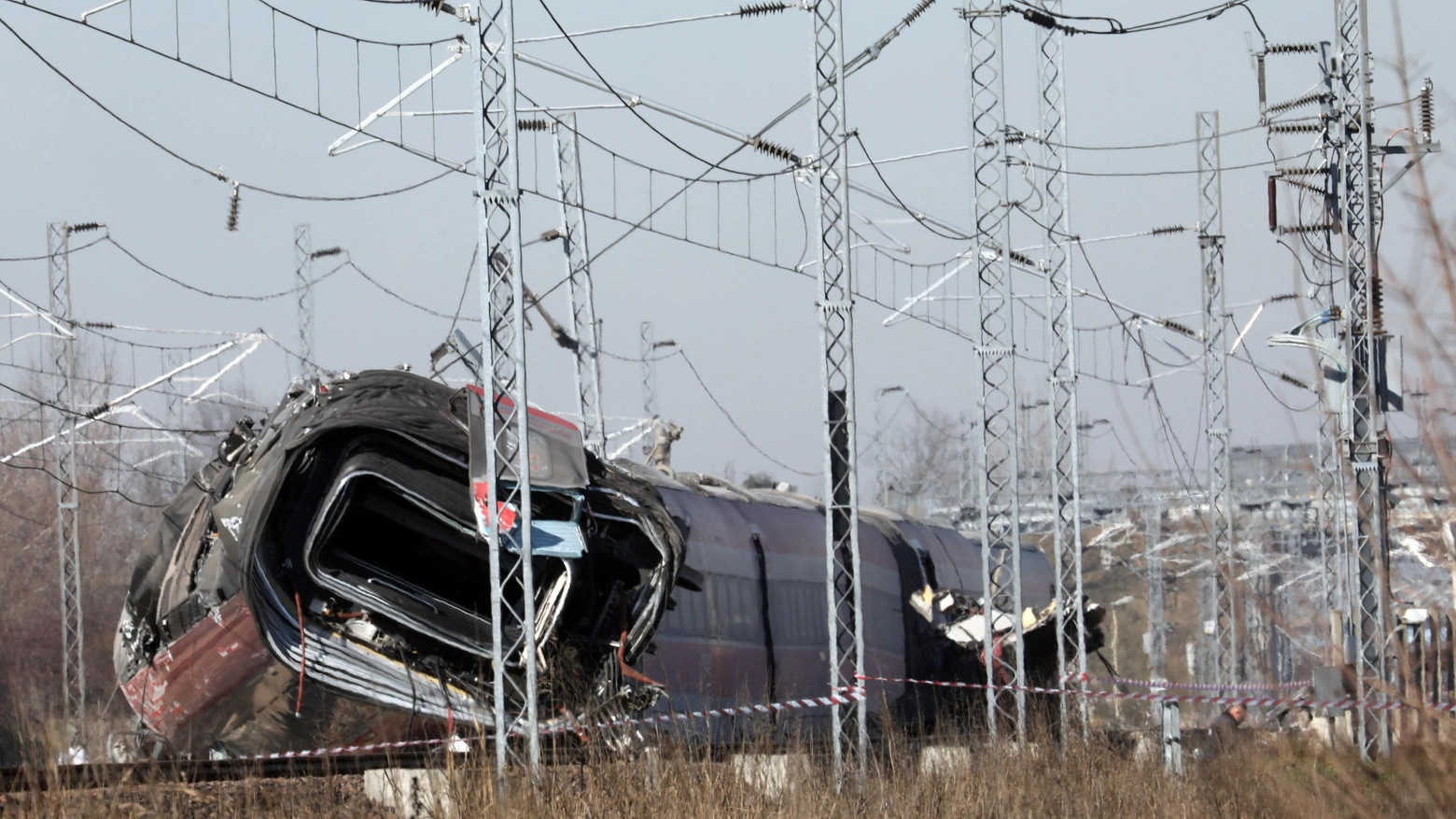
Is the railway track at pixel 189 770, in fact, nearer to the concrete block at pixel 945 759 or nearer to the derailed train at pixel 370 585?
the derailed train at pixel 370 585

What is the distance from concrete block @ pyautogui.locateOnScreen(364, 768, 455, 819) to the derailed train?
0.97 meters

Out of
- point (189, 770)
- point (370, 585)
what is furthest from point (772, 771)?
point (189, 770)

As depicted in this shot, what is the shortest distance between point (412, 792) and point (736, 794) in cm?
219

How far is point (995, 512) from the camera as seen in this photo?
19203mm

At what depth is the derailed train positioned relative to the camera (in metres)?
13.0

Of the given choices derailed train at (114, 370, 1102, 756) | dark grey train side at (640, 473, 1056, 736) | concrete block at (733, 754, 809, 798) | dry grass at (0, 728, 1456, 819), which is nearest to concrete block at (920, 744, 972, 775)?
dry grass at (0, 728, 1456, 819)

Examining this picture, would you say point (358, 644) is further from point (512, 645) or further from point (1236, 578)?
point (1236, 578)

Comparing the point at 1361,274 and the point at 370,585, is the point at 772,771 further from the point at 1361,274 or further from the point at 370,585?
the point at 1361,274

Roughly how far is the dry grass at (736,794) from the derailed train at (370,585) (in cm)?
143

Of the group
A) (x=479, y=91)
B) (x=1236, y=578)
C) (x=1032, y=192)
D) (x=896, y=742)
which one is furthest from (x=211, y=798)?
(x=1032, y=192)

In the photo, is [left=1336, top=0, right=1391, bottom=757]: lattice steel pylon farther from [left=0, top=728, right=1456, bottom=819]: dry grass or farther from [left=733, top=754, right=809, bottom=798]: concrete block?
[left=733, top=754, right=809, bottom=798]: concrete block

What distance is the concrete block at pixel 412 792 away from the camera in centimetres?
1002

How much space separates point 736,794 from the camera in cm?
1037

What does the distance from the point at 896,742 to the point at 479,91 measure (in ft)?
25.1
